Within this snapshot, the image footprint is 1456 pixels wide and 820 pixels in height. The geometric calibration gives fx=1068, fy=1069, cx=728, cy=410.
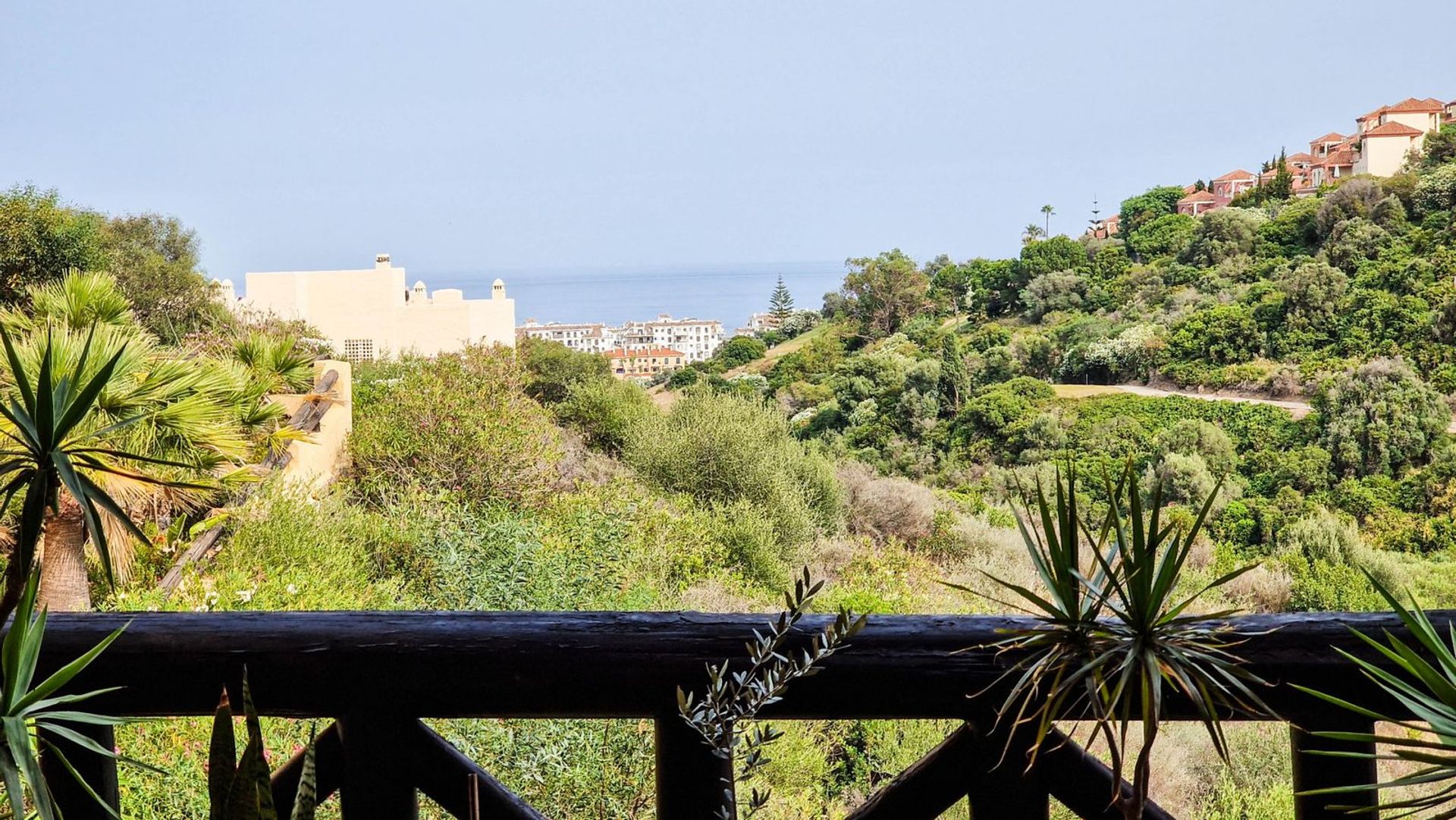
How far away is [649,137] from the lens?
201 ft

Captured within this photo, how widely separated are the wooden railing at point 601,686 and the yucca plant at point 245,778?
127mm

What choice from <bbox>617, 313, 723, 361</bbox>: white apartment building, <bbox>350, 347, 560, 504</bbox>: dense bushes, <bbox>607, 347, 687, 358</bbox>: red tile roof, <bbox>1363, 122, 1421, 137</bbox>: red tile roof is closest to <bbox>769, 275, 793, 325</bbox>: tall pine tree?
<bbox>617, 313, 723, 361</bbox>: white apartment building

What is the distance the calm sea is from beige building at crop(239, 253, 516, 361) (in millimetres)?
13195

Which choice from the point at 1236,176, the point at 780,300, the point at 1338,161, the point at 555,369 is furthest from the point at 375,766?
the point at 1236,176

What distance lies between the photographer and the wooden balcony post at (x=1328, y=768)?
55cm

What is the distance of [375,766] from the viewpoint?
1.93ft

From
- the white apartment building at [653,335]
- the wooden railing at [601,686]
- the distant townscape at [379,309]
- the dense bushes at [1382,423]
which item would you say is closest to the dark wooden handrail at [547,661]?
the wooden railing at [601,686]

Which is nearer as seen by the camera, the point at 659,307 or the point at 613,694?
the point at 613,694

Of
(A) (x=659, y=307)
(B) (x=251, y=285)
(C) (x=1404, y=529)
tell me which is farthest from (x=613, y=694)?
(A) (x=659, y=307)

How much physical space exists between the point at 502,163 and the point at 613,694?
60764 mm

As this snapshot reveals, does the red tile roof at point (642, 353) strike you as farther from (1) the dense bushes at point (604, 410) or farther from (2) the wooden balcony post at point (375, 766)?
(2) the wooden balcony post at point (375, 766)

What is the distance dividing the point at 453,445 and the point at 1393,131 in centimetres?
2918

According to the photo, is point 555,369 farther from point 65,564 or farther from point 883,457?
point 65,564

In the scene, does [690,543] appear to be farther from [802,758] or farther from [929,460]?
[929,460]
